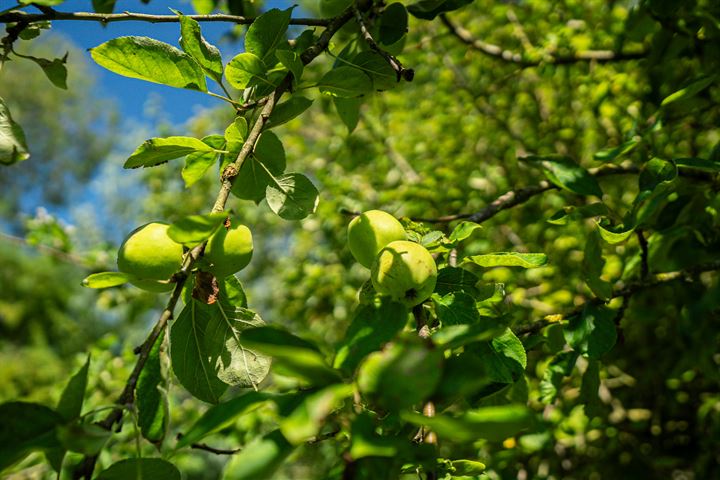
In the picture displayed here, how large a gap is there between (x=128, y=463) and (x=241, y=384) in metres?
0.24

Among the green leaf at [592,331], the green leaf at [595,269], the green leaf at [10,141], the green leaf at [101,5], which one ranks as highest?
the green leaf at [101,5]

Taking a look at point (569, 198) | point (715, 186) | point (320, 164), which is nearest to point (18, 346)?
point (320, 164)

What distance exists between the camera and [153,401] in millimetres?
802

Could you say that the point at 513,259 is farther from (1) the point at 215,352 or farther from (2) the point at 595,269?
(1) the point at 215,352

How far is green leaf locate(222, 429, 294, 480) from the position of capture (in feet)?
1.47

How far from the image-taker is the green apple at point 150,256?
73 cm

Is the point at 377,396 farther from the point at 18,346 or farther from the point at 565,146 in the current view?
the point at 18,346

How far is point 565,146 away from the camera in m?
2.88

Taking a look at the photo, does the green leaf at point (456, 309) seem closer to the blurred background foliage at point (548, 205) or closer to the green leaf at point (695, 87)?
the blurred background foliage at point (548, 205)

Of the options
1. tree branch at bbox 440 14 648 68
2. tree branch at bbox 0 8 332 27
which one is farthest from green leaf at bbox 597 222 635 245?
tree branch at bbox 440 14 648 68

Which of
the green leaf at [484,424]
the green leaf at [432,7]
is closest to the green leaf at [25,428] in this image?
the green leaf at [484,424]

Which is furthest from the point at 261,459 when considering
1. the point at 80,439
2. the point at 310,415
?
the point at 80,439

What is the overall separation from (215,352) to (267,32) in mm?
560

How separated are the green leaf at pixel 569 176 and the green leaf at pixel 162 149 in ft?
2.55
